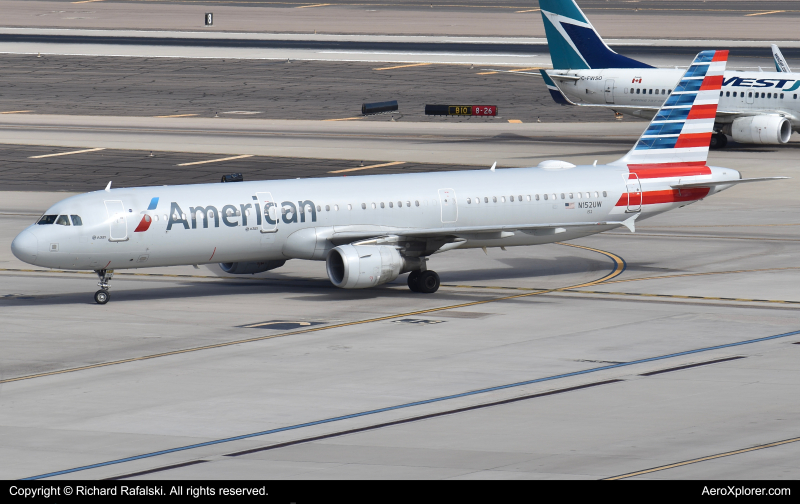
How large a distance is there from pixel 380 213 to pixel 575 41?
5119 centimetres

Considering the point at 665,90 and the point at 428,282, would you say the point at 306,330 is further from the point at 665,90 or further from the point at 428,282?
the point at 665,90

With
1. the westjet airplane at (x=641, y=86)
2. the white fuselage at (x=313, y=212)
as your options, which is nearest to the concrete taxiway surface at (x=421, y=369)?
the white fuselage at (x=313, y=212)

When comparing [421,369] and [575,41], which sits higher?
[575,41]

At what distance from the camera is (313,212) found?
46.2m

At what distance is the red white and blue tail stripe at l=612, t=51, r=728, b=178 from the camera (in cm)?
5197

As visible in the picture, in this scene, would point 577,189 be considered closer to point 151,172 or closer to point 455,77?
point 151,172

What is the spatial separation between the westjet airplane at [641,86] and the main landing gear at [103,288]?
178 ft

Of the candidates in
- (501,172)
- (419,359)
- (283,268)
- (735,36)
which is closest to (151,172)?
(283,268)

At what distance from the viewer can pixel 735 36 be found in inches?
6462

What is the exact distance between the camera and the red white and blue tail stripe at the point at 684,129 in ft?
171

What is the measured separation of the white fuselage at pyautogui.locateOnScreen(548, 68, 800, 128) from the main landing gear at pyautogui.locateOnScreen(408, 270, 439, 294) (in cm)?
4743

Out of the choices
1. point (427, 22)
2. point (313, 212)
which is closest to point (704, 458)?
point (313, 212)

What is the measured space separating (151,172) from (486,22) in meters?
112

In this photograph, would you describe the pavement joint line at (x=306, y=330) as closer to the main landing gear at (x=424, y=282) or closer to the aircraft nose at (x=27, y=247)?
the main landing gear at (x=424, y=282)
